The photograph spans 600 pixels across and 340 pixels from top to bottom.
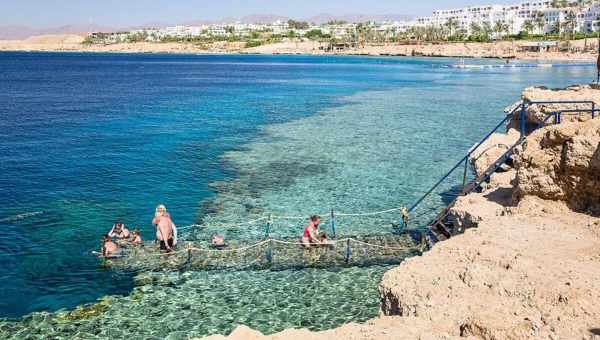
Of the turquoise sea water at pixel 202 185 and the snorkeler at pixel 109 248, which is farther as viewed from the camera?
the snorkeler at pixel 109 248

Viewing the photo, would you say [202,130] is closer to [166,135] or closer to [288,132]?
[166,135]

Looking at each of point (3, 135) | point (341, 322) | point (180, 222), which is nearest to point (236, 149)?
point (180, 222)

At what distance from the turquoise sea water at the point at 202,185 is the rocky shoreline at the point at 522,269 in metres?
4.02

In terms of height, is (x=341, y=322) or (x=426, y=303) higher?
(x=426, y=303)

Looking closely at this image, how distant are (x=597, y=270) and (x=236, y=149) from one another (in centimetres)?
2939

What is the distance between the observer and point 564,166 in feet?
47.6

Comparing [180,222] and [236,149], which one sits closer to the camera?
[180,222]

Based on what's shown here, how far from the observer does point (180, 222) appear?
22266 millimetres

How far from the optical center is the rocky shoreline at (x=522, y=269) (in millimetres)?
8781

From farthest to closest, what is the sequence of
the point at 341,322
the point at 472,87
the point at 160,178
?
the point at 472,87, the point at 160,178, the point at 341,322

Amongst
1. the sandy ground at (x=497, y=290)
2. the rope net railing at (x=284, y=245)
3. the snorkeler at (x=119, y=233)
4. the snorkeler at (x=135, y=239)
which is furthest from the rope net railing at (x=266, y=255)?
the sandy ground at (x=497, y=290)

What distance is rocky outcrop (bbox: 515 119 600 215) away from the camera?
14016mm

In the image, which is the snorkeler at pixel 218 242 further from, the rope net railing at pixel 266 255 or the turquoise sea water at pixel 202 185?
the turquoise sea water at pixel 202 185

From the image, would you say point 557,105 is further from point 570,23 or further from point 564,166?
point 570,23
